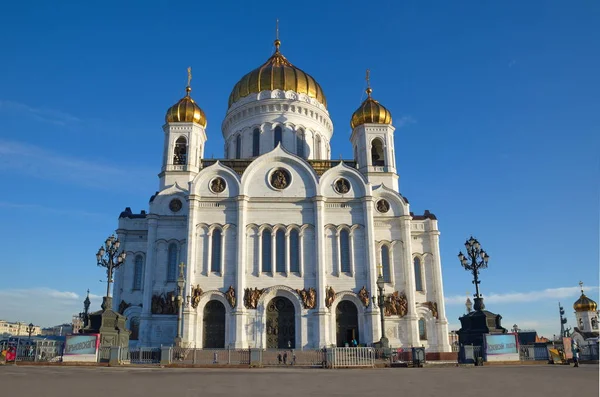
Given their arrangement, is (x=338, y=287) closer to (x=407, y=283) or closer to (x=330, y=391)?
(x=407, y=283)

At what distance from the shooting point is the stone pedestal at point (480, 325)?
20.3 metres

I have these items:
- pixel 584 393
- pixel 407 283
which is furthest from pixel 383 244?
pixel 584 393

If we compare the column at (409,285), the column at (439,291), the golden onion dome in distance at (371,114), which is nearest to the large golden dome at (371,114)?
the golden onion dome in distance at (371,114)

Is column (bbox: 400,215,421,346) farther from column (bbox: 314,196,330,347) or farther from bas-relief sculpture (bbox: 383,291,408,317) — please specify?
column (bbox: 314,196,330,347)

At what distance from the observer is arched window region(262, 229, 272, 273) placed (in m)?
30.4

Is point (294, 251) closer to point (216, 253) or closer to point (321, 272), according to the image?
point (321, 272)

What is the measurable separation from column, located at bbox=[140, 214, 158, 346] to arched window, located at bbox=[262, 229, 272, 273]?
723 centimetres

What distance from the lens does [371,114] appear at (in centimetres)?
3559

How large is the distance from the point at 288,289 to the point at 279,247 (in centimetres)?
294

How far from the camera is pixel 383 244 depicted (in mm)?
32062

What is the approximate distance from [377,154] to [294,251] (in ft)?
35.1

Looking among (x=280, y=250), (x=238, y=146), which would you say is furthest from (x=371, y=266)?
(x=238, y=146)

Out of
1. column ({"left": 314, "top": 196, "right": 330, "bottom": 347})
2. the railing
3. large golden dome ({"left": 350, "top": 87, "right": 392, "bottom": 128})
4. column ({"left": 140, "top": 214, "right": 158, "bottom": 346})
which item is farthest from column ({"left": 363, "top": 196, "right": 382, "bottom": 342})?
column ({"left": 140, "top": 214, "right": 158, "bottom": 346})

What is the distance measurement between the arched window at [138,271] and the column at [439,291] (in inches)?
794
